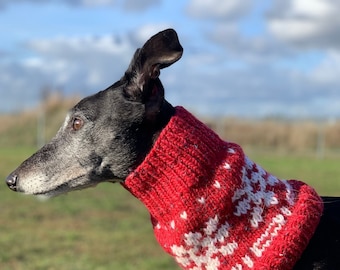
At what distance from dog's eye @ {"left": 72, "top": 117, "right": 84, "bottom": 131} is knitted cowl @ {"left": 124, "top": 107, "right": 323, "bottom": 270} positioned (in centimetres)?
49

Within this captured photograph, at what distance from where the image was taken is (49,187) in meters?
4.02

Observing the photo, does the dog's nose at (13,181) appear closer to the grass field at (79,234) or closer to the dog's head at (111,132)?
the dog's head at (111,132)

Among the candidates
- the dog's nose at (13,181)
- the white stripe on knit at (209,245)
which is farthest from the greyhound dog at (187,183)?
the dog's nose at (13,181)

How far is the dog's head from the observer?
3.84 meters

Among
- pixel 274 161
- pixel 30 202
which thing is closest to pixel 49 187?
pixel 30 202

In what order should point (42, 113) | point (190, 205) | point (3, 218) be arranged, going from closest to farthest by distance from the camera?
point (190, 205) → point (3, 218) → point (42, 113)

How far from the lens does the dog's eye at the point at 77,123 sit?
402 cm

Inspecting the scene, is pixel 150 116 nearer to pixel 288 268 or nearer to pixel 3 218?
pixel 288 268

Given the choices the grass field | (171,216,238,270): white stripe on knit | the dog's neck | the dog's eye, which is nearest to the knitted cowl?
(171,216,238,270): white stripe on knit

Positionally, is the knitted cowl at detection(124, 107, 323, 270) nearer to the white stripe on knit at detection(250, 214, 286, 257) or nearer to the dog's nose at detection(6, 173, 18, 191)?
the white stripe on knit at detection(250, 214, 286, 257)

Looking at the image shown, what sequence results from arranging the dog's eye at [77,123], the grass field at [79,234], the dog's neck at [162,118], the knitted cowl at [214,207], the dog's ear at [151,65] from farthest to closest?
the grass field at [79,234]
the dog's eye at [77,123]
the dog's neck at [162,118]
the dog's ear at [151,65]
the knitted cowl at [214,207]

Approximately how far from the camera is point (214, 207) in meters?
3.62

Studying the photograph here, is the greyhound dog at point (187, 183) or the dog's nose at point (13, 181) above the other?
the greyhound dog at point (187, 183)

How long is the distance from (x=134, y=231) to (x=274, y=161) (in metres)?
14.2
